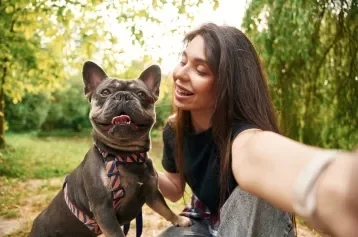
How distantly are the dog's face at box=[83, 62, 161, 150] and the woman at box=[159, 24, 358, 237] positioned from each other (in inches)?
8.4

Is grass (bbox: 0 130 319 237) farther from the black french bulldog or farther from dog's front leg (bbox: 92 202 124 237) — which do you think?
dog's front leg (bbox: 92 202 124 237)

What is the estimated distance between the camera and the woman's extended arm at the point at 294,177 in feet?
2.14

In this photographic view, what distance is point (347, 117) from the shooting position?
495 centimetres

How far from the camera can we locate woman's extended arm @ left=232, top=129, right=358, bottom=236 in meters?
0.65

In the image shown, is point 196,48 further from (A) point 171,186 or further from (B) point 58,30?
(B) point 58,30

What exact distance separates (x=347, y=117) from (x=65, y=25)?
3680mm

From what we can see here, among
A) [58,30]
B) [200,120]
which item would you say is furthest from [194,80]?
[58,30]

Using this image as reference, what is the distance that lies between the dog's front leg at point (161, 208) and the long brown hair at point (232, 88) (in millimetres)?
304

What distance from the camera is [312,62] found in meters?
4.75

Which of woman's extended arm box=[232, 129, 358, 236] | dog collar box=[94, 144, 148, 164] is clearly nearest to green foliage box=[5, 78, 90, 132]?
dog collar box=[94, 144, 148, 164]

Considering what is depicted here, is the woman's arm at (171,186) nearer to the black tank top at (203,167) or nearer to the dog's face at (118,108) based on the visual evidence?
the black tank top at (203,167)

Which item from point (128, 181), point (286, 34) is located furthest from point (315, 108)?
point (128, 181)

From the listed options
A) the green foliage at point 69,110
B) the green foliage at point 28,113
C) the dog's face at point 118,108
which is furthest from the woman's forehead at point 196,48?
the green foliage at point 69,110

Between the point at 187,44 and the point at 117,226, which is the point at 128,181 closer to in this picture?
the point at 117,226
